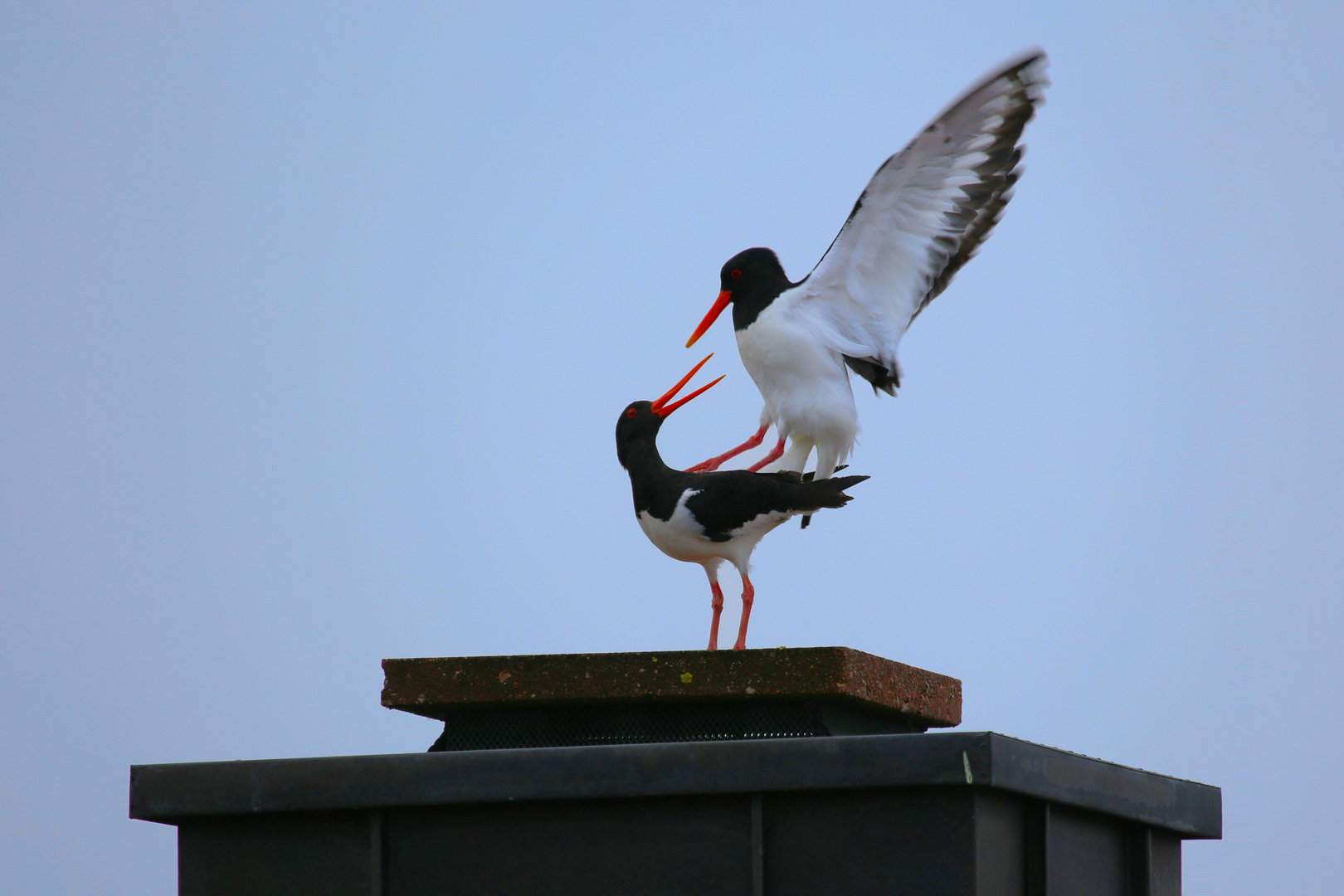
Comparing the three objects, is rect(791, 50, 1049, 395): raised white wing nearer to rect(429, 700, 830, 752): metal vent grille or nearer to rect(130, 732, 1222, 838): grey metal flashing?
rect(429, 700, 830, 752): metal vent grille

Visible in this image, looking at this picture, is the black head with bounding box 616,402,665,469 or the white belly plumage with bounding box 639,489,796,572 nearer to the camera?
the white belly plumage with bounding box 639,489,796,572

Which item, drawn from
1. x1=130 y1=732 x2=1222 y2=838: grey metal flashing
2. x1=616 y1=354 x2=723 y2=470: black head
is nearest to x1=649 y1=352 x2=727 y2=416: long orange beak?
x1=616 y1=354 x2=723 y2=470: black head

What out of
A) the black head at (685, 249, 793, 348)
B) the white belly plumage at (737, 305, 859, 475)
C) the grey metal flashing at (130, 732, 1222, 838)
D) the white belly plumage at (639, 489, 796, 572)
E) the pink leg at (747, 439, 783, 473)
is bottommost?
the grey metal flashing at (130, 732, 1222, 838)

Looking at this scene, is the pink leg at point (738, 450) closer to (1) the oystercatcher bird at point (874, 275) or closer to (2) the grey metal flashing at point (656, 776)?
(1) the oystercatcher bird at point (874, 275)

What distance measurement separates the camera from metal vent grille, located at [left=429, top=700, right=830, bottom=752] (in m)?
5.54

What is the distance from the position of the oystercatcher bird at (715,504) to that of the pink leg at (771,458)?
35cm

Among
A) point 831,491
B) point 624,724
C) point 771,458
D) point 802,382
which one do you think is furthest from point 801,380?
point 624,724

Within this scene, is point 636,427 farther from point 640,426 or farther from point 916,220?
point 916,220

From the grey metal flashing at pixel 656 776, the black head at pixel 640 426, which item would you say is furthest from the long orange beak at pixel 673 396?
the grey metal flashing at pixel 656 776

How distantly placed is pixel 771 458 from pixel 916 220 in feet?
4.73

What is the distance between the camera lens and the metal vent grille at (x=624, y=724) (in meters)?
5.54

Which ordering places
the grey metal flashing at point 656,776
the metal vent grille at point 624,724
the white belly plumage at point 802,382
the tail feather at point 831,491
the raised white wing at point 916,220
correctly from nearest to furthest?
the grey metal flashing at point 656,776 → the metal vent grille at point 624,724 → the tail feather at point 831,491 → the white belly plumage at point 802,382 → the raised white wing at point 916,220

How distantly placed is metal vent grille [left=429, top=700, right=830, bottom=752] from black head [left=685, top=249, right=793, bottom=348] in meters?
2.40

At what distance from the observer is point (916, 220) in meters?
7.44
